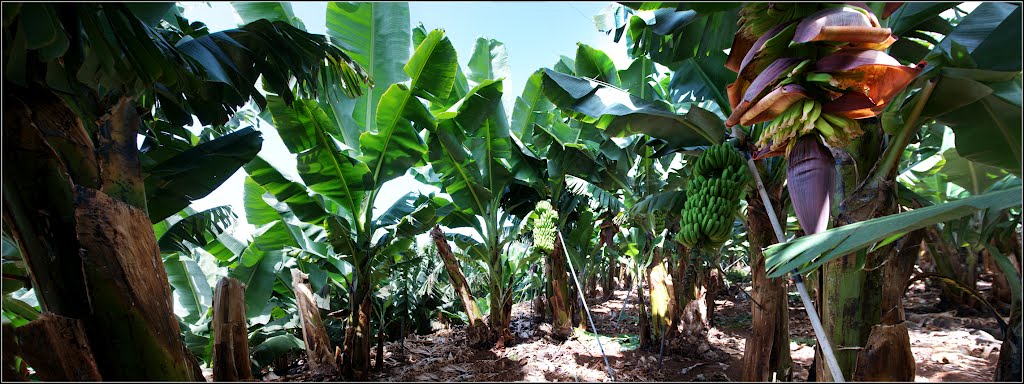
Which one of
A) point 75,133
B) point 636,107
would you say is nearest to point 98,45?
point 75,133

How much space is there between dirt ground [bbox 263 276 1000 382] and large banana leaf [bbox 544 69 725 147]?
2.01 meters

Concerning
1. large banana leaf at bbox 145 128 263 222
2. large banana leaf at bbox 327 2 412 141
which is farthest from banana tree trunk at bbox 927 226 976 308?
large banana leaf at bbox 145 128 263 222

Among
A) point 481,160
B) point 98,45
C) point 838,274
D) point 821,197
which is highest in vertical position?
point 481,160

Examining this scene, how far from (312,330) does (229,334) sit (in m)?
1.72

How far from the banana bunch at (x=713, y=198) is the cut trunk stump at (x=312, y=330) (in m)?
2.73

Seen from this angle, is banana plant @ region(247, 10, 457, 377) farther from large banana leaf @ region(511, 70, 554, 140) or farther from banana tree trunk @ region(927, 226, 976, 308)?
banana tree trunk @ region(927, 226, 976, 308)

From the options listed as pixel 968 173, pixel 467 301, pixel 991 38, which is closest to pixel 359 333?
pixel 467 301

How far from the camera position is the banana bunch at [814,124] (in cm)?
130

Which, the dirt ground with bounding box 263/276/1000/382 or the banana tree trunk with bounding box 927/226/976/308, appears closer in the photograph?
→ the dirt ground with bounding box 263/276/1000/382

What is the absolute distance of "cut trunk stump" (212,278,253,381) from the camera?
5.77 ft

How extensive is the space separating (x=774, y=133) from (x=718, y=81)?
5.97 ft

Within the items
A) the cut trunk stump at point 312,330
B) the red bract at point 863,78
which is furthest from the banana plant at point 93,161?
the red bract at point 863,78

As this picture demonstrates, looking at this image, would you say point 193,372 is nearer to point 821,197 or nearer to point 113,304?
point 113,304

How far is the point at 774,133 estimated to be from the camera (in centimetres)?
143
